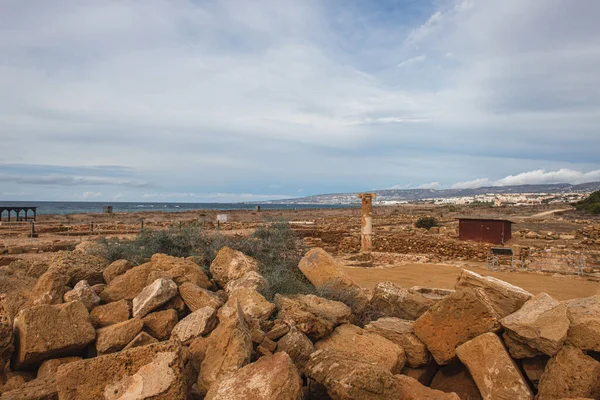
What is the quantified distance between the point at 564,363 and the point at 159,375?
4440mm

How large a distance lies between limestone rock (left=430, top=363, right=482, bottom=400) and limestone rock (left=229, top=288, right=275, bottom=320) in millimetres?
2418

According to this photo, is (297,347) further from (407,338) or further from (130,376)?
(130,376)

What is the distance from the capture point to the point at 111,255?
8.38m

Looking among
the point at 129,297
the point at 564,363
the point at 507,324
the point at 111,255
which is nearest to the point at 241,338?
the point at 129,297

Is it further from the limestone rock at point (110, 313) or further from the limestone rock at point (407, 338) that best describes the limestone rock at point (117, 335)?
the limestone rock at point (407, 338)

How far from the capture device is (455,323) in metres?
5.73

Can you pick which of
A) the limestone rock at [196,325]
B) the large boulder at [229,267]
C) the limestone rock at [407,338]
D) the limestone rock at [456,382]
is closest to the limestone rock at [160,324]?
the limestone rock at [196,325]

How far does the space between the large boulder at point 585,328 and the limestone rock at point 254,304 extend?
371 centimetres

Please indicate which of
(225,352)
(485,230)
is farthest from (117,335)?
(485,230)

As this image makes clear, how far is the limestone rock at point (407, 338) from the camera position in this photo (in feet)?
19.1

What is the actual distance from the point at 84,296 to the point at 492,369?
5385 millimetres

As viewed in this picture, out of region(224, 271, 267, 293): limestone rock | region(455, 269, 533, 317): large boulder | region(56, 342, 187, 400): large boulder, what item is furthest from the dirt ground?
region(56, 342, 187, 400): large boulder

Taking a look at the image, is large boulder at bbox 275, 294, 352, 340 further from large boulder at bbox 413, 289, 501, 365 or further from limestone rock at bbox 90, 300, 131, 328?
limestone rock at bbox 90, 300, 131, 328

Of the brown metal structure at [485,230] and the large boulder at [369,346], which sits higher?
the large boulder at [369,346]
